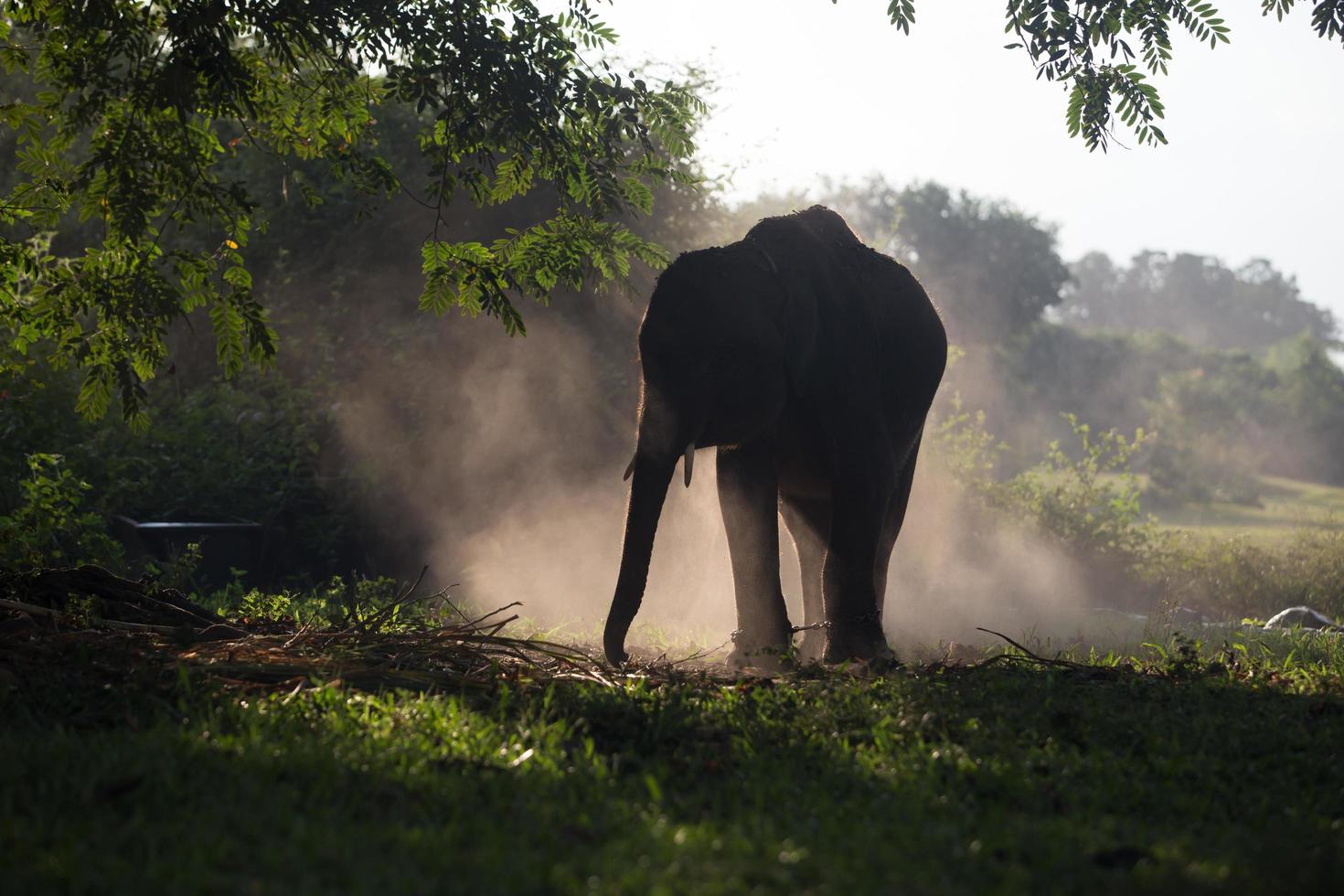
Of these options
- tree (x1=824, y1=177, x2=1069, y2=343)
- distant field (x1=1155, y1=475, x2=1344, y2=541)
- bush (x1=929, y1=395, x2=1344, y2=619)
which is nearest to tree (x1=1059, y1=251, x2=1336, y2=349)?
tree (x1=824, y1=177, x2=1069, y2=343)

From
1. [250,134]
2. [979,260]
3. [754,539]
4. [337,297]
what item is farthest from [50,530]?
[979,260]

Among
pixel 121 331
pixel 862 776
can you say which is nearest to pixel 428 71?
pixel 121 331

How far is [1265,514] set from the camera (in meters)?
39.2

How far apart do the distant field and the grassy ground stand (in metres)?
23.4

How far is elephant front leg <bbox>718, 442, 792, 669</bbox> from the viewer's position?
26.0 feet

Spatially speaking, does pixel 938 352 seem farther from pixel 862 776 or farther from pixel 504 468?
pixel 504 468

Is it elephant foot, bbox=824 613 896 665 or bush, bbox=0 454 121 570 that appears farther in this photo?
bush, bbox=0 454 121 570

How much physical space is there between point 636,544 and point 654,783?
265 centimetres

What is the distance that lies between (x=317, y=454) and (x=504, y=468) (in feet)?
Result: 6.98

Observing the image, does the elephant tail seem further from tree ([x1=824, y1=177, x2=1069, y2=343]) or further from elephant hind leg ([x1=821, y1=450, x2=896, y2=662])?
tree ([x1=824, y1=177, x2=1069, y2=343])

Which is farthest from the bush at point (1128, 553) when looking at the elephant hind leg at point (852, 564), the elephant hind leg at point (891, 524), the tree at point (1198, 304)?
the tree at point (1198, 304)

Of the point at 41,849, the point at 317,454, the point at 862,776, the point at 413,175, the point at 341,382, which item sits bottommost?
the point at 41,849

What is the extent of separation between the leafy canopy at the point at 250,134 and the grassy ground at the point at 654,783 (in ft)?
5.59

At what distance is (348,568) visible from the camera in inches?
524
